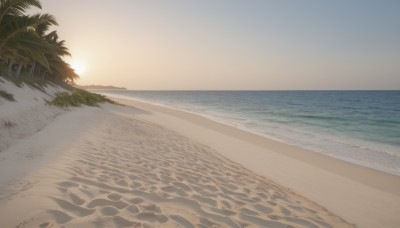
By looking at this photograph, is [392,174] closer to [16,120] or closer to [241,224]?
[241,224]

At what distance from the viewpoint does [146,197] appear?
179 inches

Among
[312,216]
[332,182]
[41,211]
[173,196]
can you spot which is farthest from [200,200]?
[332,182]

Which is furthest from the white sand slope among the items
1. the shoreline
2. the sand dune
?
the shoreline

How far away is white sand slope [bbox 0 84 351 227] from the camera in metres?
3.65

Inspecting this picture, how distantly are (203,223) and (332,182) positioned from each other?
5699mm

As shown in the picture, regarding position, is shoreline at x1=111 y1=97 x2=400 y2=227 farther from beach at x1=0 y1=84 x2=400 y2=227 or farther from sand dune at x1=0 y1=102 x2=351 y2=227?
sand dune at x1=0 y1=102 x2=351 y2=227

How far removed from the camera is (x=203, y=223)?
3.92 metres

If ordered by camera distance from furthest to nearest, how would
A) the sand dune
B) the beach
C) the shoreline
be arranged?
the shoreline < the beach < the sand dune

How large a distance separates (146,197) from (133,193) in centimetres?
26

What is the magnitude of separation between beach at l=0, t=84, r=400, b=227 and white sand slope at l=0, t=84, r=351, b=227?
2cm

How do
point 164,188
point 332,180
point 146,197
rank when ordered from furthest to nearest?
point 332,180 < point 164,188 < point 146,197

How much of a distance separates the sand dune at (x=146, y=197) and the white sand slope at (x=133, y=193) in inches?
0.5

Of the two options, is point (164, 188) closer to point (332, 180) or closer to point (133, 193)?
point (133, 193)

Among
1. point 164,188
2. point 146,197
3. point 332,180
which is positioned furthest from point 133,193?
point 332,180
